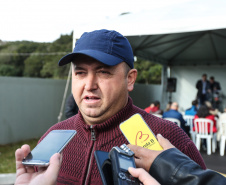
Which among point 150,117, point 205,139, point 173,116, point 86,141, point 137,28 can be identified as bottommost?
point 205,139

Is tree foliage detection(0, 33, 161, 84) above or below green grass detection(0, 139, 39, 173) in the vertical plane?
above

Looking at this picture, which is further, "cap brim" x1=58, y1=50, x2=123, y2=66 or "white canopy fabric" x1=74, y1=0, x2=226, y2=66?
"white canopy fabric" x1=74, y1=0, x2=226, y2=66

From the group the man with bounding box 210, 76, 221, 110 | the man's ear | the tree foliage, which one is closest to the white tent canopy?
the man with bounding box 210, 76, 221, 110

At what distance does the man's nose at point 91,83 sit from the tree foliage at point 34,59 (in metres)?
14.5

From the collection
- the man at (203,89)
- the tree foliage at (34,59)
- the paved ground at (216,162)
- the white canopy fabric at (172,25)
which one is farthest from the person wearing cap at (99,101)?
the tree foliage at (34,59)

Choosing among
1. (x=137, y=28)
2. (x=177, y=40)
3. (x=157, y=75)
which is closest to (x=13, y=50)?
(x=157, y=75)

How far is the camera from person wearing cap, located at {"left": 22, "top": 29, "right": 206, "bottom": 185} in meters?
1.08

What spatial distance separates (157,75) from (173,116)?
11240 millimetres

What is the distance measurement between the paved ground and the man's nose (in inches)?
170

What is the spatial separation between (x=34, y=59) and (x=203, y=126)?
12.7m

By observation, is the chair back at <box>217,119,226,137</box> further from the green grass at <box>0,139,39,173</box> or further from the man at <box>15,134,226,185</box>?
the man at <box>15,134,226,185</box>

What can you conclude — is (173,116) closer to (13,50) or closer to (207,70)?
(207,70)

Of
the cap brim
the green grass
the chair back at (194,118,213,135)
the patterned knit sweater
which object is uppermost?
the cap brim

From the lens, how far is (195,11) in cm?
545
